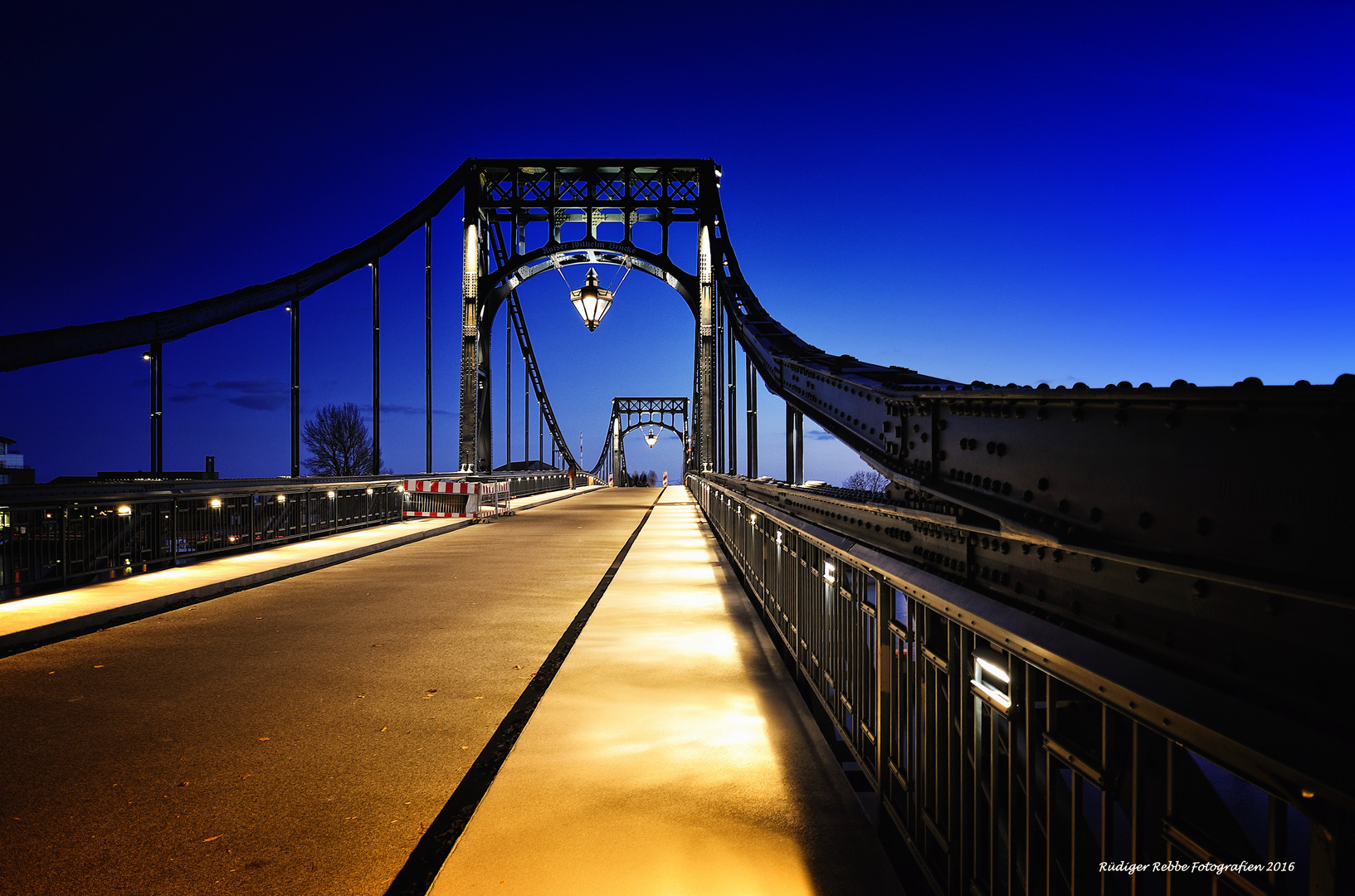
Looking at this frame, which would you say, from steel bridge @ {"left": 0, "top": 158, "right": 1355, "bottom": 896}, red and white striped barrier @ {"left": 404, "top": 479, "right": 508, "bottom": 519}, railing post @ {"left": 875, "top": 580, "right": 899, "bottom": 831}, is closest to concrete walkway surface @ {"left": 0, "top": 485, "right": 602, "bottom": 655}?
red and white striped barrier @ {"left": 404, "top": 479, "right": 508, "bottom": 519}

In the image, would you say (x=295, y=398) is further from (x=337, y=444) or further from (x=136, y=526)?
(x=337, y=444)

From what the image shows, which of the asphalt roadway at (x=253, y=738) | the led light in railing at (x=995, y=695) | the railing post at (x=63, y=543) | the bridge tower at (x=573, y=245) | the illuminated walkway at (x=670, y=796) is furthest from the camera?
the bridge tower at (x=573, y=245)

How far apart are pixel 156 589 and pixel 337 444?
58.8m

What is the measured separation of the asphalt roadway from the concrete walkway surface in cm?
28

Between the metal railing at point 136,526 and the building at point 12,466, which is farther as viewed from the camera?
the building at point 12,466

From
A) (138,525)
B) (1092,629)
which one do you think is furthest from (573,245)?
(1092,629)

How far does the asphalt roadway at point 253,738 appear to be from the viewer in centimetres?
257

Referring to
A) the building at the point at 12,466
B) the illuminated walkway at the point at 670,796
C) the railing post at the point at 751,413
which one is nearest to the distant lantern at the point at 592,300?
the railing post at the point at 751,413

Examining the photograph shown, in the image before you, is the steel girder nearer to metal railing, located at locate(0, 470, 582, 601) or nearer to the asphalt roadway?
metal railing, located at locate(0, 470, 582, 601)

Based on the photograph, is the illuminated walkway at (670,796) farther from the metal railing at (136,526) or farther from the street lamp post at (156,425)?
the street lamp post at (156,425)

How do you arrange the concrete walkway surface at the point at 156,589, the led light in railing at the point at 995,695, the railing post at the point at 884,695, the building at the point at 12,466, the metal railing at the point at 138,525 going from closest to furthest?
the led light in railing at the point at 995,695 → the railing post at the point at 884,695 → the concrete walkway surface at the point at 156,589 → the metal railing at the point at 138,525 → the building at the point at 12,466

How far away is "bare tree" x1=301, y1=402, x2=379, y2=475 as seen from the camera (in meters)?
62.0

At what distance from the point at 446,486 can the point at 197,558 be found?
849 centimetres

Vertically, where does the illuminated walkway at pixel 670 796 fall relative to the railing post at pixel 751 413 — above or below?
below
